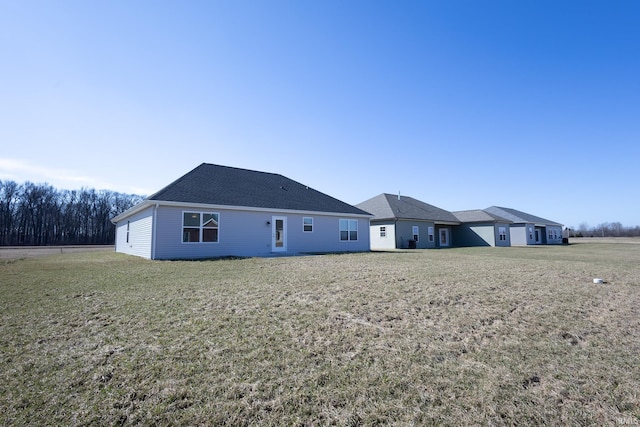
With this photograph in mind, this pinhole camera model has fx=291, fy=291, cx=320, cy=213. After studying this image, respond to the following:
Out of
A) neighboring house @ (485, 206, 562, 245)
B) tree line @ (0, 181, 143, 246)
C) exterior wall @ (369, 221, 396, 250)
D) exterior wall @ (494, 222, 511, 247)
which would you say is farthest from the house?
tree line @ (0, 181, 143, 246)

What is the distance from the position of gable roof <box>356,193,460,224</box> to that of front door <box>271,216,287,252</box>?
31.9ft

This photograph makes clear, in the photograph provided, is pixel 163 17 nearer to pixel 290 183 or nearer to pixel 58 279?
pixel 58 279

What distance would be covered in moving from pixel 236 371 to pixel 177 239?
39.5ft

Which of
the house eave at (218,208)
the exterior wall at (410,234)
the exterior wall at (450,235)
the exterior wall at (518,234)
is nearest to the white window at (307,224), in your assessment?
the house eave at (218,208)

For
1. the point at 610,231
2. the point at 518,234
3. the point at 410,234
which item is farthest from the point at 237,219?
the point at 610,231

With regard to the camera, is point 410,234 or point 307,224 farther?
point 410,234

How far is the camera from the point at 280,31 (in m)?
11.4

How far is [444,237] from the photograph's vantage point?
3136 centimetres

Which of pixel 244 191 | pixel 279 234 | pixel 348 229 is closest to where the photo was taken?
pixel 244 191

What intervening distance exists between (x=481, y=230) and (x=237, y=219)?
2633cm

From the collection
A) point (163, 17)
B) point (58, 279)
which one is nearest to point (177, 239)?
point (58, 279)

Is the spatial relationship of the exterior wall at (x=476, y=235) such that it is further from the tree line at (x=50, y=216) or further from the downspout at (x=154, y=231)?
the tree line at (x=50, y=216)

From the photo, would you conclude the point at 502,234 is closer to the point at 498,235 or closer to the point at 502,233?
the point at 502,233

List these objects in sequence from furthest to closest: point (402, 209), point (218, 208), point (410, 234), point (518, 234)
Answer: point (518, 234)
point (402, 209)
point (410, 234)
point (218, 208)
